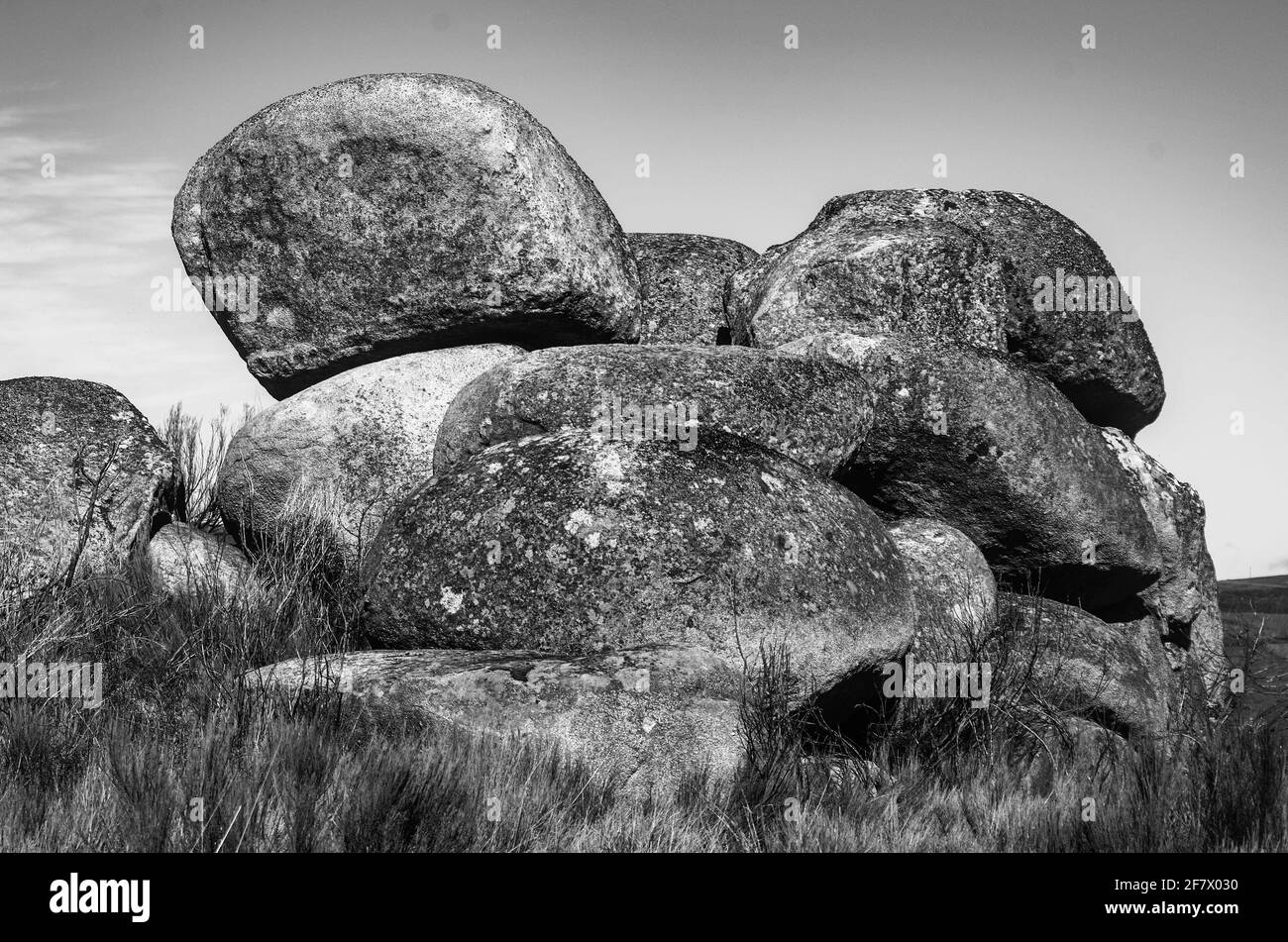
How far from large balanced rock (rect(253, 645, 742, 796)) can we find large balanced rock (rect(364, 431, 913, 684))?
0.33 m

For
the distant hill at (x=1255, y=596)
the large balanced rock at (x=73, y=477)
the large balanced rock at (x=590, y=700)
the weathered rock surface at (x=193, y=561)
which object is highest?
the large balanced rock at (x=73, y=477)

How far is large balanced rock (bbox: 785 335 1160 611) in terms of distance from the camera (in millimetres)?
8781

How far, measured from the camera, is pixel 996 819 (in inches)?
213

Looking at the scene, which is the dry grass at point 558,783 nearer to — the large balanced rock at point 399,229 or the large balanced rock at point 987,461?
the large balanced rock at point 987,461

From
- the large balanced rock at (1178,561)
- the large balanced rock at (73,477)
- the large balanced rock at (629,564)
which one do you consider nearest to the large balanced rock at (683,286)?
the large balanced rock at (1178,561)

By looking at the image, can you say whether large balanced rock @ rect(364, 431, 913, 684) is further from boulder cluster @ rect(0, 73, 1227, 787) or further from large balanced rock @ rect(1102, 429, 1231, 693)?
large balanced rock @ rect(1102, 429, 1231, 693)

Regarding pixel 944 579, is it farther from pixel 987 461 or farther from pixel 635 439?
pixel 635 439

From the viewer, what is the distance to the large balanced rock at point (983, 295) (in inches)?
393

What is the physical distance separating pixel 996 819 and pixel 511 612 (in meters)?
2.41

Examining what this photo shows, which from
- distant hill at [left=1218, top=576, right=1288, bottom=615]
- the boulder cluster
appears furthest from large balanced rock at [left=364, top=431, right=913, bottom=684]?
distant hill at [left=1218, top=576, right=1288, bottom=615]

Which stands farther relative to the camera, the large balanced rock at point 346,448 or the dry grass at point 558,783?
the large balanced rock at point 346,448

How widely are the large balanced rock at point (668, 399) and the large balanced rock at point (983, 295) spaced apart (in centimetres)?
172

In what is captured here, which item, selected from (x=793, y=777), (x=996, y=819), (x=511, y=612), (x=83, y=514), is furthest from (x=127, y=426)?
(x=996, y=819)

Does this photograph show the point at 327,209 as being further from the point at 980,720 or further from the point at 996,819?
the point at 996,819
